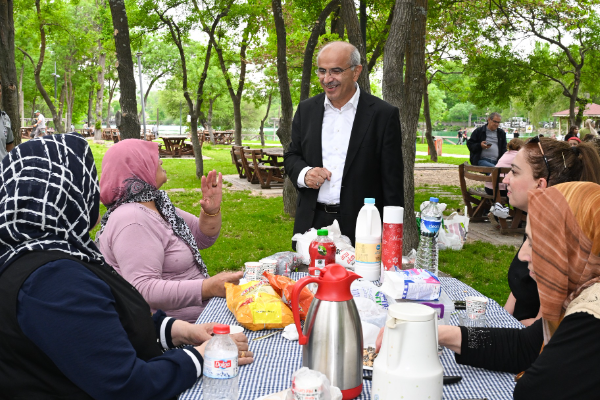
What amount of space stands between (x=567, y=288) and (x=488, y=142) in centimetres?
951

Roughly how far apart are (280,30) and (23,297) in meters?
8.08

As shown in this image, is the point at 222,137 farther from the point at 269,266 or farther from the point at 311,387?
the point at 311,387

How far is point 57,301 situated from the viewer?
1.39 m

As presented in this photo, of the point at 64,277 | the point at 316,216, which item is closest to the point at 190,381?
the point at 64,277

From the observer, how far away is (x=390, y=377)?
4.31 feet

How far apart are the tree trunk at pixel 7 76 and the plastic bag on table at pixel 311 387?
761cm

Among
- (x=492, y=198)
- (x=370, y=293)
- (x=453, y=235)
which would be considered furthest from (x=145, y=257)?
(x=492, y=198)

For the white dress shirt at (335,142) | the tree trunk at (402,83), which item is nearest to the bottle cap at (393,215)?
the white dress shirt at (335,142)

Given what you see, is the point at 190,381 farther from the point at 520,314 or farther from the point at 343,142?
the point at 343,142

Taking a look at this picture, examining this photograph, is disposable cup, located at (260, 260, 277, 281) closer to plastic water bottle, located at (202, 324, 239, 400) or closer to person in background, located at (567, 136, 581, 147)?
plastic water bottle, located at (202, 324, 239, 400)

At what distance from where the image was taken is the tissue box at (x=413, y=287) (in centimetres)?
195

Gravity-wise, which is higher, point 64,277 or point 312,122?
point 312,122

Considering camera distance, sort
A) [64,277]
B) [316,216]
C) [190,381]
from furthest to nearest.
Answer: [316,216] → [190,381] → [64,277]

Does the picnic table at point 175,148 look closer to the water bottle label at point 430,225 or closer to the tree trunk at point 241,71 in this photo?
the tree trunk at point 241,71
